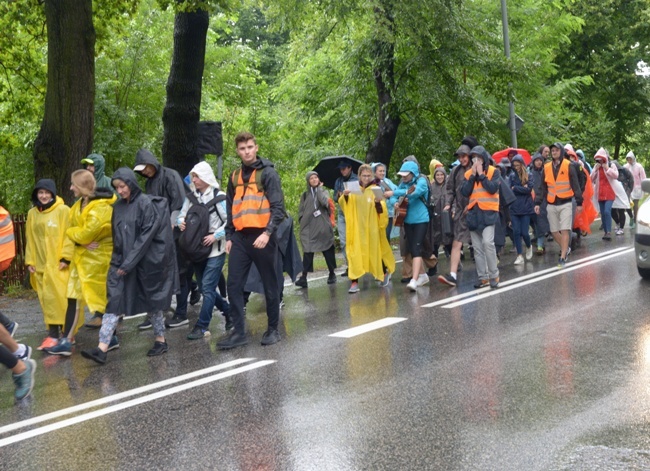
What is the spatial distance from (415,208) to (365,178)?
81 centimetres

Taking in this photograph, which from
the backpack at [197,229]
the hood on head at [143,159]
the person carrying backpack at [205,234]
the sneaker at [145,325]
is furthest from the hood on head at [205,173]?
the sneaker at [145,325]

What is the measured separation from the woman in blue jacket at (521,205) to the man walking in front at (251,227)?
8059 millimetres

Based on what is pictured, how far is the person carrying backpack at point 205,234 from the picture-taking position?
9.56m

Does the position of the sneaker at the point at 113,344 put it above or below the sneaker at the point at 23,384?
below

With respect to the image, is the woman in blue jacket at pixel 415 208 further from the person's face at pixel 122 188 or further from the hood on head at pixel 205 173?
the person's face at pixel 122 188

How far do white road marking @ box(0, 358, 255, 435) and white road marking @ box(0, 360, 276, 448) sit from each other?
16 cm

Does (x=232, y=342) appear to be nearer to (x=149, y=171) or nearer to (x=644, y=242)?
(x=149, y=171)

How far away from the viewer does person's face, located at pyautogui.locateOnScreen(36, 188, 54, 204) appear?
30.8 ft

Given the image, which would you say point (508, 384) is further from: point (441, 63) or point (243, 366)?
point (441, 63)

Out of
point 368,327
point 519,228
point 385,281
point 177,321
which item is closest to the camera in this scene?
point 368,327

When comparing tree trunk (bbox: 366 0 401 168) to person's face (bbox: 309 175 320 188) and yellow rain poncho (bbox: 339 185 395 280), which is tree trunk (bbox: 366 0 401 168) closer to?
person's face (bbox: 309 175 320 188)

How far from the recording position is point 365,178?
1290cm

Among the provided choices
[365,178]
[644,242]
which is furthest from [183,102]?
[644,242]

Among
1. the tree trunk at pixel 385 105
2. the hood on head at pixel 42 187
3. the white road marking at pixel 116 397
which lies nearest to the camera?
the white road marking at pixel 116 397
